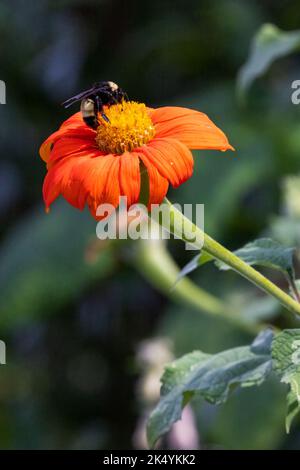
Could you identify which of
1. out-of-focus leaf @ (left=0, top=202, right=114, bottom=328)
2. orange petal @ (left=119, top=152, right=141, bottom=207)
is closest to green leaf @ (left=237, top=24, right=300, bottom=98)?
orange petal @ (left=119, top=152, right=141, bottom=207)

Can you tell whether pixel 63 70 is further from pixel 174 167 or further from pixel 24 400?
pixel 174 167

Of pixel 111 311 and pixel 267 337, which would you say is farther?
pixel 111 311

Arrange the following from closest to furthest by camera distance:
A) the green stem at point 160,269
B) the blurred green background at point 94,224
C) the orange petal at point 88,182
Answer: the orange petal at point 88,182, the green stem at point 160,269, the blurred green background at point 94,224

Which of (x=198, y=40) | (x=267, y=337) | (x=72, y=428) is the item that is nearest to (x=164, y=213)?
(x=267, y=337)

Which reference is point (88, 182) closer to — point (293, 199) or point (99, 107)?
point (99, 107)

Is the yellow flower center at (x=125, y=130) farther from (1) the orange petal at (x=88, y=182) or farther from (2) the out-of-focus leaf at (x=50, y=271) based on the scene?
(2) the out-of-focus leaf at (x=50, y=271)

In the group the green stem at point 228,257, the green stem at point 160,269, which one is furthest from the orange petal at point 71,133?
the green stem at point 160,269

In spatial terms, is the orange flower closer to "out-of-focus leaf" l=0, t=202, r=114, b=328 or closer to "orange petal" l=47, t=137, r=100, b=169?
"orange petal" l=47, t=137, r=100, b=169
